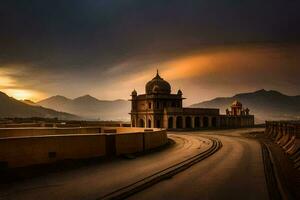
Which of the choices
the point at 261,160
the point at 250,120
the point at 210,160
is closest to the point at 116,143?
the point at 210,160

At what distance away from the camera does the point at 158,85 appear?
84.9m

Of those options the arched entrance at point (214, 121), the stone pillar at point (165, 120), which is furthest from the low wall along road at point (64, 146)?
the arched entrance at point (214, 121)

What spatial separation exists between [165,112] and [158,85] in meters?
9.05

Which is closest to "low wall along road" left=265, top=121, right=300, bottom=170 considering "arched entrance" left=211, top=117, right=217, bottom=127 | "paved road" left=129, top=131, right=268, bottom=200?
"paved road" left=129, top=131, right=268, bottom=200

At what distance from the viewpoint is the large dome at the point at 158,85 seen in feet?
274

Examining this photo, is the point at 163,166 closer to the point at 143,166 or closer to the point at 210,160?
the point at 143,166

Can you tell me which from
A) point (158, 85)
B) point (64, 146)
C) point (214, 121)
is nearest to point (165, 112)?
point (158, 85)

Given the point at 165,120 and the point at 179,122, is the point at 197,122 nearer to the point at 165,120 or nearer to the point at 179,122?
the point at 179,122

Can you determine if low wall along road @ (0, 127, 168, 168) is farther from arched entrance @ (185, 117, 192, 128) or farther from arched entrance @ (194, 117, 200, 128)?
arched entrance @ (194, 117, 200, 128)

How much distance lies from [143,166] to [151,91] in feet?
→ 209

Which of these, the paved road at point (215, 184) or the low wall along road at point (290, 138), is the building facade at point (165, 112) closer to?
the low wall along road at point (290, 138)

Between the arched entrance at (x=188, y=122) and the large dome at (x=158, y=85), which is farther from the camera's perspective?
the large dome at (x=158, y=85)

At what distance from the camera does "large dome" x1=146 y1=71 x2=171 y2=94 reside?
8342cm

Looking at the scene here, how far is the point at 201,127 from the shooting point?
8194 cm
